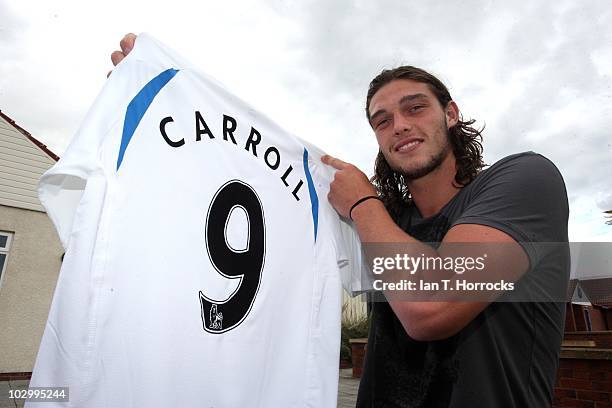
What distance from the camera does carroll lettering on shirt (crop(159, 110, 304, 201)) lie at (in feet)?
4.81

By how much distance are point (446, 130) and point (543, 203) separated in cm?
69

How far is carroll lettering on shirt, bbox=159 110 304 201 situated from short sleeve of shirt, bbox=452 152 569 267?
0.84m

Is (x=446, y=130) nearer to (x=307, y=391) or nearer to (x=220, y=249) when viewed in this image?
(x=220, y=249)

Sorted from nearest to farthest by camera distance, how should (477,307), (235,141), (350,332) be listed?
1. (477,307)
2. (235,141)
3. (350,332)

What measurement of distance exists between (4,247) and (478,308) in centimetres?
1016

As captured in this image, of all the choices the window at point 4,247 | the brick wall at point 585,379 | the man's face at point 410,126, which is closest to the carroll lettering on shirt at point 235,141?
the man's face at point 410,126

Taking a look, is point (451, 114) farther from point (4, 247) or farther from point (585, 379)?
point (4, 247)

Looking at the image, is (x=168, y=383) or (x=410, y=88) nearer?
(x=168, y=383)

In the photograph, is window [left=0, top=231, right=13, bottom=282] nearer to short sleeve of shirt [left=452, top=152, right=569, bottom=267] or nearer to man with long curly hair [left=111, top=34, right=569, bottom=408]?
man with long curly hair [left=111, top=34, right=569, bottom=408]

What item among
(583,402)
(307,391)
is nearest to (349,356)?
(583,402)

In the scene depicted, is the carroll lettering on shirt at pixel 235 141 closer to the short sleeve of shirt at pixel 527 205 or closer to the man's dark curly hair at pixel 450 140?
the man's dark curly hair at pixel 450 140

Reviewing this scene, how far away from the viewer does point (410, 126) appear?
5.82 feet

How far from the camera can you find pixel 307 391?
5.24ft

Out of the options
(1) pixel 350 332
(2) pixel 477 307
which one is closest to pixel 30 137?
(1) pixel 350 332
